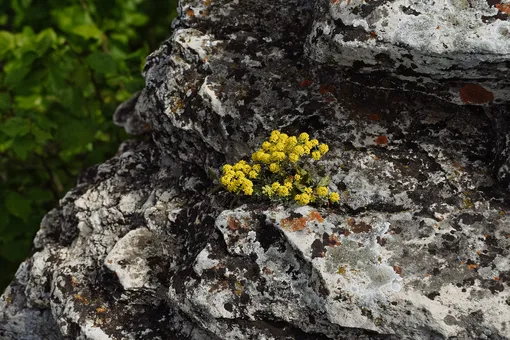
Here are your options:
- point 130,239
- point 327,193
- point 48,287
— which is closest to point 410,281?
point 327,193

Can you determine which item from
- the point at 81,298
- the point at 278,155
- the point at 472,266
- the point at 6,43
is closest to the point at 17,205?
the point at 6,43

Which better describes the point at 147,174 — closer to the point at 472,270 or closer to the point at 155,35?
the point at 472,270

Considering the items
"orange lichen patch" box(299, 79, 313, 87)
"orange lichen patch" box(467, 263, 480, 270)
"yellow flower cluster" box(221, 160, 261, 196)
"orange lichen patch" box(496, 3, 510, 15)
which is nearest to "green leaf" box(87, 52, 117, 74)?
"orange lichen patch" box(299, 79, 313, 87)

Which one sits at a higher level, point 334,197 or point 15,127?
point 334,197

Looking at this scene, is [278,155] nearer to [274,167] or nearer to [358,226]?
[274,167]

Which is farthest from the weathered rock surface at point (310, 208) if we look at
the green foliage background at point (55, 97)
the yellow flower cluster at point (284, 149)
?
the green foliage background at point (55, 97)

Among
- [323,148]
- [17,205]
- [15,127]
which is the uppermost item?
[323,148]
